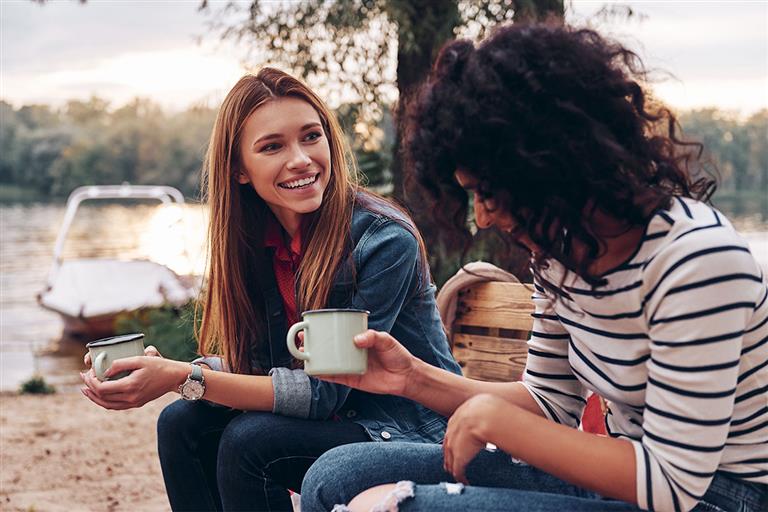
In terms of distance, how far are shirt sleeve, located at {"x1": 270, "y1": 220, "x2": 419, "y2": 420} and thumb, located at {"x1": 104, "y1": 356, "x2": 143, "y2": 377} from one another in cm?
28

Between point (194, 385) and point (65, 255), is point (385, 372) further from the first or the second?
point (65, 255)

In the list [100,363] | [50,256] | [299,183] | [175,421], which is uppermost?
[299,183]

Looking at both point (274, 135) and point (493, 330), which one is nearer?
point (274, 135)

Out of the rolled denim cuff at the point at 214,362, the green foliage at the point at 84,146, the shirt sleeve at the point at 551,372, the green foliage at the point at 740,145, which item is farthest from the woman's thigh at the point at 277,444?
the green foliage at the point at 84,146

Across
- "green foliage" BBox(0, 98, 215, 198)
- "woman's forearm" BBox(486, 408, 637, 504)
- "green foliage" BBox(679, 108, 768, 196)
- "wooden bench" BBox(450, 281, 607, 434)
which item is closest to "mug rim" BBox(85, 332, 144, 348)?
"woman's forearm" BBox(486, 408, 637, 504)

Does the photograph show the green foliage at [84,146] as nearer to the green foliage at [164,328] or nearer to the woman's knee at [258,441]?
the green foliage at [164,328]

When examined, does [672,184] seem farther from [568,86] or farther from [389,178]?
[389,178]

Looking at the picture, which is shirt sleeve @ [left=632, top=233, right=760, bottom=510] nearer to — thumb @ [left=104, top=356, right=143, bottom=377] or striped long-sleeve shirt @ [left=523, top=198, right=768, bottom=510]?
striped long-sleeve shirt @ [left=523, top=198, right=768, bottom=510]

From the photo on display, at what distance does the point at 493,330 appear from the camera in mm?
2387

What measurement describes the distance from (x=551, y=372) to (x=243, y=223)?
91 centimetres

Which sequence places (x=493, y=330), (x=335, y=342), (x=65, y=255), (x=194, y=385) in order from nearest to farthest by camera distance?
(x=335, y=342) → (x=194, y=385) → (x=493, y=330) → (x=65, y=255)

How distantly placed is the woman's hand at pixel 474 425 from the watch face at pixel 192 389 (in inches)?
28.4

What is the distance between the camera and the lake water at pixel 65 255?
21.9ft

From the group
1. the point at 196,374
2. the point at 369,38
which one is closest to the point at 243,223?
the point at 196,374
